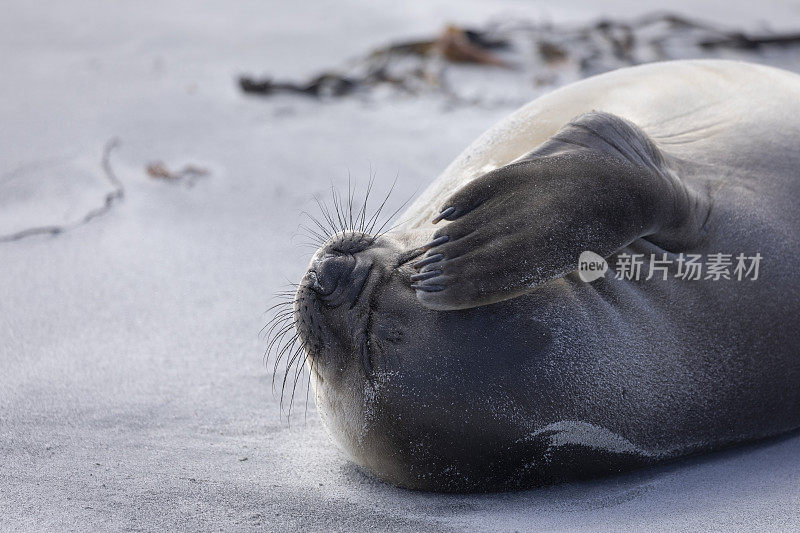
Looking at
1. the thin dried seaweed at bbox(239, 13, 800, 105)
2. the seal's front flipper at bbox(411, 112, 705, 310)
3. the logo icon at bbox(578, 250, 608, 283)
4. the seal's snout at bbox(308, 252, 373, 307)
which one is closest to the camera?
the seal's front flipper at bbox(411, 112, 705, 310)

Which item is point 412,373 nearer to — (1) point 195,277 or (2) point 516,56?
(1) point 195,277

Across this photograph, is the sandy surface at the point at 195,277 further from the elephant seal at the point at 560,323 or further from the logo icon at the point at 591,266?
the logo icon at the point at 591,266

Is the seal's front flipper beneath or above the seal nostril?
above

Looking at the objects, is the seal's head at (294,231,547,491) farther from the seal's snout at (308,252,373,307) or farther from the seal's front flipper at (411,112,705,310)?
the seal's front flipper at (411,112,705,310)

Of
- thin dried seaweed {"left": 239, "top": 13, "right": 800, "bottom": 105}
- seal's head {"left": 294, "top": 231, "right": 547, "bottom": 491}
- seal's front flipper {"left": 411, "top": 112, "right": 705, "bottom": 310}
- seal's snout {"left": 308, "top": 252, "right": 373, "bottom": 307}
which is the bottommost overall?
seal's head {"left": 294, "top": 231, "right": 547, "bottom": 491}

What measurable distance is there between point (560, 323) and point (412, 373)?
1.57 feet

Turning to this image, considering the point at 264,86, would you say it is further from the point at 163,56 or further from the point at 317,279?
the point at 317,279

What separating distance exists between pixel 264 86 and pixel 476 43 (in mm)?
1594

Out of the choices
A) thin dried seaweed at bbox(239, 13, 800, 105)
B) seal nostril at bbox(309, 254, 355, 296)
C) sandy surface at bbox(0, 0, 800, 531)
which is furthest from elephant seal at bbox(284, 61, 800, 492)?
thin dried seaweed at bbox(239, 13, 800, 105)

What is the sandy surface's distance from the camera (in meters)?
2.96

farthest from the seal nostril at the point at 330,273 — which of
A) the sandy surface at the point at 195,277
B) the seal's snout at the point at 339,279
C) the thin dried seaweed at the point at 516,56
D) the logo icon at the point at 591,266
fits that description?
the thin dried seaweed at the point at 516,56

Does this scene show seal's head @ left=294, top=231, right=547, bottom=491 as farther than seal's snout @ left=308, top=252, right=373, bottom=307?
No

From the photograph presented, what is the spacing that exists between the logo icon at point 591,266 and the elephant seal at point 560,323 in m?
0.03

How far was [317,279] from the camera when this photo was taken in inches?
126
